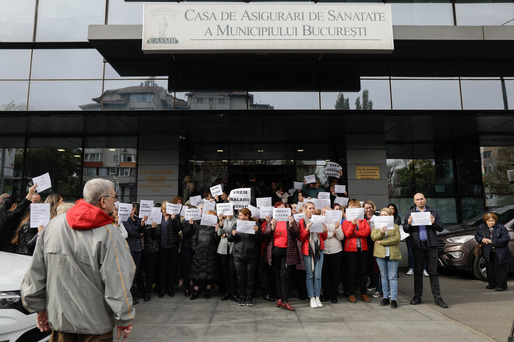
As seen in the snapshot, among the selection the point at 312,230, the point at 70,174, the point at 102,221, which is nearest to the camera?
the point at 102,221

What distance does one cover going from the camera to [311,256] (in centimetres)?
662

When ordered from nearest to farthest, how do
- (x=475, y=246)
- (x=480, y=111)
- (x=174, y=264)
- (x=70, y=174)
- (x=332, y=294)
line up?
(x=332, y=294) → (x=174, y=264) → (x=475, y=246) → (x=480, y=111) → (x=70, y=174)

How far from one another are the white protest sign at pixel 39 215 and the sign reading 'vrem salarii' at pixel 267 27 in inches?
202

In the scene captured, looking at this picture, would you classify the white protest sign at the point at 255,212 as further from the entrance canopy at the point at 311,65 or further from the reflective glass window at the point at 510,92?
the reflective glass window at the point at 510,92

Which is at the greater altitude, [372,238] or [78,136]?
[78,136]

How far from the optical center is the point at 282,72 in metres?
10.7

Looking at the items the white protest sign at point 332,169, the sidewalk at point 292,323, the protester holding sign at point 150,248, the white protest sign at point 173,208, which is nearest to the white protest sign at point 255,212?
the white protest sign at point 173,208

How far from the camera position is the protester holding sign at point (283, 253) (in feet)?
21.0

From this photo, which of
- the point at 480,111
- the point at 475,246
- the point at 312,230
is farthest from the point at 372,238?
the point at 480,111

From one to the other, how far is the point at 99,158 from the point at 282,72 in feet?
26.2

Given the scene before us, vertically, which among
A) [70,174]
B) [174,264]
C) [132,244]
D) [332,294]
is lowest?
[332,294]

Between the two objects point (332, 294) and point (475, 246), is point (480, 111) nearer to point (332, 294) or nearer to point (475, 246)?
point (475, 246)

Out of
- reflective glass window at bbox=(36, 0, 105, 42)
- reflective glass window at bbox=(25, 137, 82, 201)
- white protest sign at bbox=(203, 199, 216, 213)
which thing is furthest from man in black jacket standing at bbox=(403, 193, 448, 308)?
reflective glass window at bbox=(25, 137, 82, 201)

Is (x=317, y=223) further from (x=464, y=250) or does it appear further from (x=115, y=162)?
(x=115, y=162)
